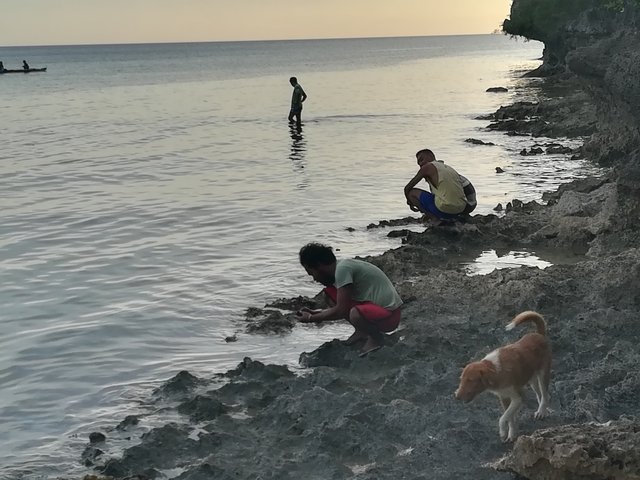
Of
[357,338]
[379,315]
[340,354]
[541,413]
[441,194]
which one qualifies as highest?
[441,194]

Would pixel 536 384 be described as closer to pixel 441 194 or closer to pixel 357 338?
pixel 357 338

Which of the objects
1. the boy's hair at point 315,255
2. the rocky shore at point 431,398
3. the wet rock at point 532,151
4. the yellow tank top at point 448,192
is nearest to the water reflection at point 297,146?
the wet rock at point 532,151

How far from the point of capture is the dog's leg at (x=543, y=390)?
16.6 feet

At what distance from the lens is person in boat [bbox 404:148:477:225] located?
10664 mm

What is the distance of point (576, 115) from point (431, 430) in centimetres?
2236

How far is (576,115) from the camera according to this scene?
25.3 meters

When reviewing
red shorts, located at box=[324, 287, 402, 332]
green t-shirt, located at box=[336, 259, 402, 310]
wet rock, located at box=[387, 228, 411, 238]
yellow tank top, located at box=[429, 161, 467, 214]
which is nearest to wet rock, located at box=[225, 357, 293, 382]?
red shorts, located at box=[324, 287, 402, 332]

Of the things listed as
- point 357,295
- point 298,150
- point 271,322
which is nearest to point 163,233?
point 271,322

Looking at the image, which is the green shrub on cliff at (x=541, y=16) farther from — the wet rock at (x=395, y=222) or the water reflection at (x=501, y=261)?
the water reflection at (x=501, y=261)

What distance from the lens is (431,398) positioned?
18.3 feet

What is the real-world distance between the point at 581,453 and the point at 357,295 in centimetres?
315

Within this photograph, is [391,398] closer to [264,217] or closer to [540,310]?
[540,310]

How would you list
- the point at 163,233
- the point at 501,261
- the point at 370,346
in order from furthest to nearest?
the point at 163,233 < the point at 501,261 < the point at 370,346

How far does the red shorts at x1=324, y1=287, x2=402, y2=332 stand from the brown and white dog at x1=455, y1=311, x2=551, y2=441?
1.84m
